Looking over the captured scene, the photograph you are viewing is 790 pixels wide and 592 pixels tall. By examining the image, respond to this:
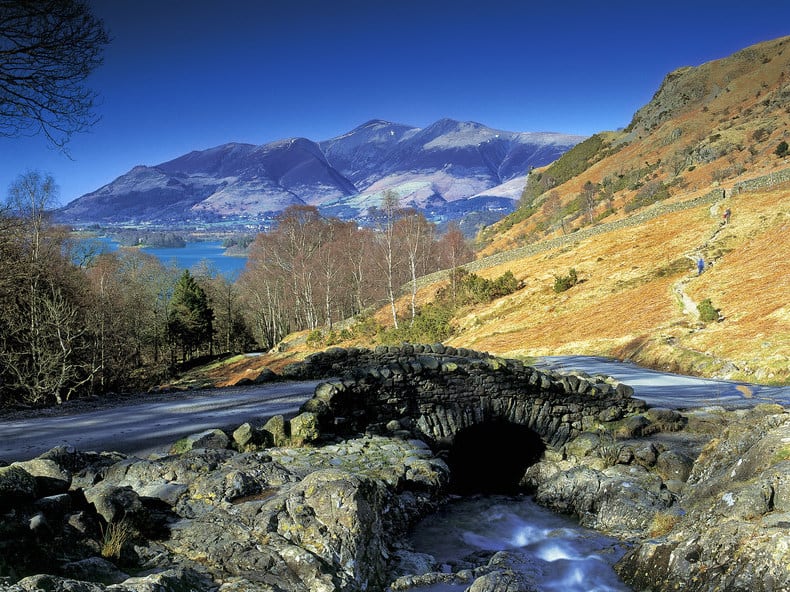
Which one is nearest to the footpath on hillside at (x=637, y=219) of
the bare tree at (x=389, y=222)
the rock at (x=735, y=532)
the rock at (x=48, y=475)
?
the bare tree at (x=389, y=222)

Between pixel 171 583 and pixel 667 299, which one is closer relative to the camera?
pixel 171 583

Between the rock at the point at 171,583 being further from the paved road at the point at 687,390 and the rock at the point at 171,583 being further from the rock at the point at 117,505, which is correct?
the paved road at the point at 687,390

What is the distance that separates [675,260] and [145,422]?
30108 mm

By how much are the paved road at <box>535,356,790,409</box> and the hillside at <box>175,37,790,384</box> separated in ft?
3.69

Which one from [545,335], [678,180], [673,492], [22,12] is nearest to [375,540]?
[673,492]

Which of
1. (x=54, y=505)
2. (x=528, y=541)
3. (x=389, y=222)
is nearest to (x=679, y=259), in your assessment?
(x=389, y=222)

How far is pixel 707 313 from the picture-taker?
20422mm

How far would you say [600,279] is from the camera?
32.8 metres

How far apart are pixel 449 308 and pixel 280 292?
20.2 metres

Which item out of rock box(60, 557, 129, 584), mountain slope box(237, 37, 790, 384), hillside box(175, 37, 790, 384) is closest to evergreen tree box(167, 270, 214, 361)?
hillside box(175, 37, 790, 384)

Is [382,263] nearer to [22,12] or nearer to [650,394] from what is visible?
[650,394]

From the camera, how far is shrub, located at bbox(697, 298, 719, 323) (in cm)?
2028

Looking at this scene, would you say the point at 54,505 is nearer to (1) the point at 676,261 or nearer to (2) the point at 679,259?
(1) the point at 676,261

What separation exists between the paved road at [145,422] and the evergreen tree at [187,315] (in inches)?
1422
